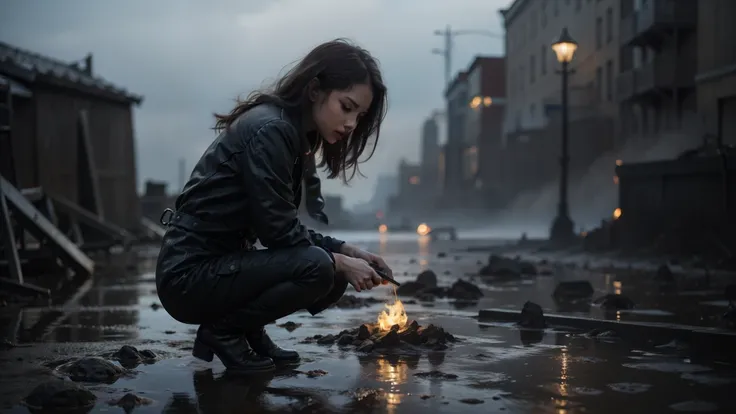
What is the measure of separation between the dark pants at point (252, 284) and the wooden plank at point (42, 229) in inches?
238

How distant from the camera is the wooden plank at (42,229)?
10440 mm

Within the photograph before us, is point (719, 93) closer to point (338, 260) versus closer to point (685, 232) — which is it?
point (685, 232)

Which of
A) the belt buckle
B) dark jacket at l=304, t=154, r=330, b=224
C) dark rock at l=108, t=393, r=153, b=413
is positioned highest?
dark jacket at l=304, t=154, r=330, b=224

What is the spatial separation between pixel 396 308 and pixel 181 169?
117637mm

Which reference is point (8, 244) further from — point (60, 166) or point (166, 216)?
point (60, 166)

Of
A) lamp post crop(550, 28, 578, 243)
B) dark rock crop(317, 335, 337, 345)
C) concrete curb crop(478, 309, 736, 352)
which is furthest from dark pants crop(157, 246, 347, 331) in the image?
lamp post crop(550, 28, 578, 243)

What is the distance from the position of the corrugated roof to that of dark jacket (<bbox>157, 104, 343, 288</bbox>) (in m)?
13.0

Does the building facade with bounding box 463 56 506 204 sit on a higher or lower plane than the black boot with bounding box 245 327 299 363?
higher

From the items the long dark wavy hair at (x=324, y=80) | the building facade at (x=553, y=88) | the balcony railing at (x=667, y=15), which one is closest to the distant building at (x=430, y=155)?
the building facade at (x=553, y=88)

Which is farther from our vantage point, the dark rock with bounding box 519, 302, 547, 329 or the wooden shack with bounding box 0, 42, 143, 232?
the wooden shack with bounding box 0, 42, 143, 232

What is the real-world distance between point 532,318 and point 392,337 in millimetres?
1661

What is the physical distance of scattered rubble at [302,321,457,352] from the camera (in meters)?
5.77

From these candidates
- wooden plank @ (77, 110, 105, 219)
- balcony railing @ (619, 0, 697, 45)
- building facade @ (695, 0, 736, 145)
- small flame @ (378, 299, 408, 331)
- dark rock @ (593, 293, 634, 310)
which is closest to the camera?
small flame @ (378, 299, 408, 331)

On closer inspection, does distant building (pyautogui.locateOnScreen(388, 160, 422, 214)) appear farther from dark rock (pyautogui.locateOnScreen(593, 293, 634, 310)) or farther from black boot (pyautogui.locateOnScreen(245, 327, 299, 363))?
black boot (pyautogui.locateOnScreen(245, 327, 299, 363))
